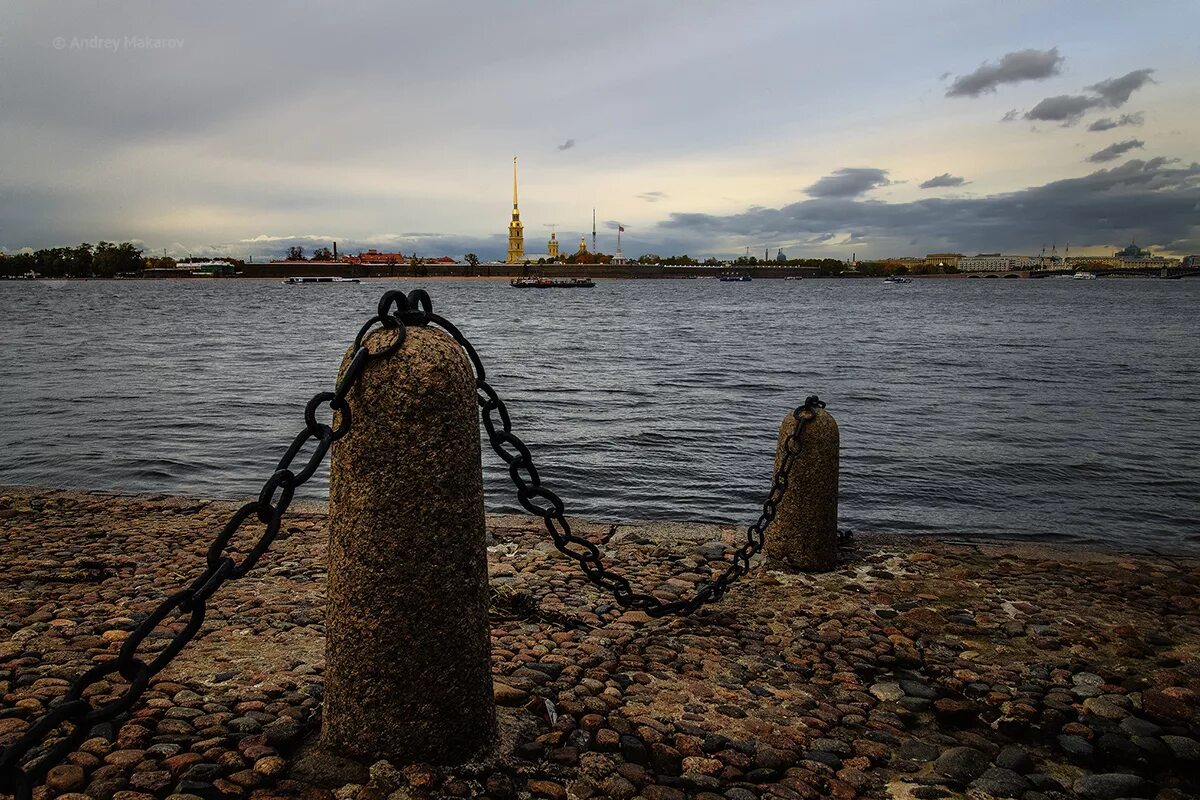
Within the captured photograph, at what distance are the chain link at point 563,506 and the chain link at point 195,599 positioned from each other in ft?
0.70

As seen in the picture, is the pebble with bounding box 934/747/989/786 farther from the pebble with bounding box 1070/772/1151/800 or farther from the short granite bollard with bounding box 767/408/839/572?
the short granite bollard with bounding box 767/408/839/572

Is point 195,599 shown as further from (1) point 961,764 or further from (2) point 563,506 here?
(1) point 961,764

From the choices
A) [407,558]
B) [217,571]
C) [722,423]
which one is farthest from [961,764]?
[722,423]

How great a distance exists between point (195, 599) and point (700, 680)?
250 centimetres

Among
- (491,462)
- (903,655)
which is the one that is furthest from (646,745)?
(491,462)

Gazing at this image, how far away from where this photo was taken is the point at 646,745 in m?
3.17

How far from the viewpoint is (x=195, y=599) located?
6.83 feet

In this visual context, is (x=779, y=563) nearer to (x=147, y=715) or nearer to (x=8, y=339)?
(x=147, y=715)

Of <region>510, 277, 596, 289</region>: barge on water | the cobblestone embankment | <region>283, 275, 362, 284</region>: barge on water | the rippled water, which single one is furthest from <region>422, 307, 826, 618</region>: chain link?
<region>283, 275, 362, 284</region>: barge on water

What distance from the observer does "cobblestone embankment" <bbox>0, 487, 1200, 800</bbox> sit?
116 inches

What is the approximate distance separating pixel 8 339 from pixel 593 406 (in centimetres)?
2991

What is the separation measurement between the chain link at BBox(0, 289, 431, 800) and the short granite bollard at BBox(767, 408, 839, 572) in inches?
132

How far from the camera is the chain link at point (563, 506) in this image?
118 inches

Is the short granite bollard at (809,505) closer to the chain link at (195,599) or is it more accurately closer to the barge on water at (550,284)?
the chain link at (195,599)
